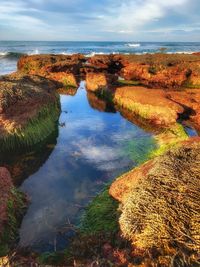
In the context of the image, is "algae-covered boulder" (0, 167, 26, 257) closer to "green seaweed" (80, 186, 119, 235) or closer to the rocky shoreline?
the rocky shoreline

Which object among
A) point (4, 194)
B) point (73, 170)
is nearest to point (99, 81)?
point (73, 170)

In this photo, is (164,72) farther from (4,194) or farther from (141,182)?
(4,194)

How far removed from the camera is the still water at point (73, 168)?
1008 cm

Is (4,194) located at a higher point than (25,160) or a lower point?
higher

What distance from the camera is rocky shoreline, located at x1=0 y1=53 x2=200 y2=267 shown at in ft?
24.7

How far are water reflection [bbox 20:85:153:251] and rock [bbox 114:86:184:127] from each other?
1264 millimetres

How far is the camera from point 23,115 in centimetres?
1653

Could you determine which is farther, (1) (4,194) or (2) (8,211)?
(1) (4,194)

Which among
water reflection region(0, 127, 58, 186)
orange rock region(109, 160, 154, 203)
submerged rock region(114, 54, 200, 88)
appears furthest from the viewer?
submerged rock region(114, 54, 200, 88)

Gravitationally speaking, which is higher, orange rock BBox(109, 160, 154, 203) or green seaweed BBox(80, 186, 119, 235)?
orange rock BBox(109, 160, 154, 203)

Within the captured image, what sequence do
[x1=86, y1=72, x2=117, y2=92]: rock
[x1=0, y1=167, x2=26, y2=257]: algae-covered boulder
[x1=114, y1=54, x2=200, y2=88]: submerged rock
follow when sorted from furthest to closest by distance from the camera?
1. [x1=114, y1=54, x2=200, y2=88]: submerged rock
2. [x1=86, y1=72, x2=117, y2=92]: rock
3. [x1=0, y1=167, x2=26, y2=257]: algae-covered boulder

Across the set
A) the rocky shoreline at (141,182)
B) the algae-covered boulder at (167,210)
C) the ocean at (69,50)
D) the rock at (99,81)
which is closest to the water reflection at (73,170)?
the rocky shoreline at (141,182)

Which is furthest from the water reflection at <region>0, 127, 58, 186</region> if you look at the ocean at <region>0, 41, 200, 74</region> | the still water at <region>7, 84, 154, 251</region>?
the ocean at <region>0, 41, 200, 74</region>

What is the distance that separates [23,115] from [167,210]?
33.6ft
